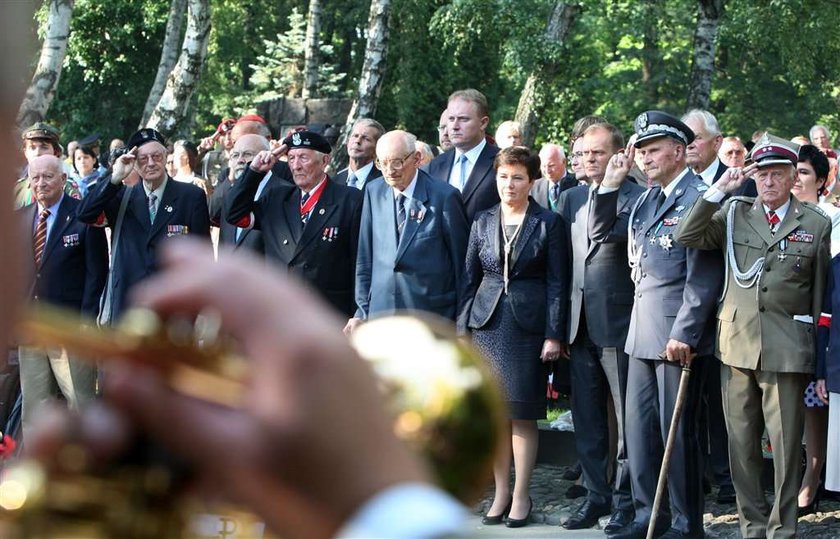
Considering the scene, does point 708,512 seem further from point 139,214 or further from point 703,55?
point 703,55

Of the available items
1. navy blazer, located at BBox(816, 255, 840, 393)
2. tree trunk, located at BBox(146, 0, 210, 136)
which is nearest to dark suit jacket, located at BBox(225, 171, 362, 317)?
navy blazer, located at BBox(816, 255, 840, 393)

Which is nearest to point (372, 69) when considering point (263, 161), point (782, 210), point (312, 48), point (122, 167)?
point (312, 48)

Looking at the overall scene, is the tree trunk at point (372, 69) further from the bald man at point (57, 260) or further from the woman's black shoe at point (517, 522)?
the woman's black shoe at point (517, 522)

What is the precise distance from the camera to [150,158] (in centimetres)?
875

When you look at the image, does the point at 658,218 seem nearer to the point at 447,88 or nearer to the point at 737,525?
the point at 737,525

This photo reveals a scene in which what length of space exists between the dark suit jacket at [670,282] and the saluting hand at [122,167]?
11.4 ft

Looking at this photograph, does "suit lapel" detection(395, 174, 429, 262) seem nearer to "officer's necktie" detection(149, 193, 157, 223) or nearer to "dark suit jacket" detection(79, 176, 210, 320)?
"dark suit jacket" detection(79, 176, 210, 320)

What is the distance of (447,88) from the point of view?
2997 cm

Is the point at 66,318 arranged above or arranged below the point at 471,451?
above

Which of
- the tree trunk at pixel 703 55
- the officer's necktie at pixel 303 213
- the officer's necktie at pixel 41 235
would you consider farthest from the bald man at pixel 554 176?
the tree trunk at pixel 703 55

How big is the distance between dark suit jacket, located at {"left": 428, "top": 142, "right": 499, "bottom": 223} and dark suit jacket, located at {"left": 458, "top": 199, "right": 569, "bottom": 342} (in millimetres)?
503

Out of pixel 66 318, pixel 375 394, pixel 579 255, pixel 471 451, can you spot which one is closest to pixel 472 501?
pixel 471 451

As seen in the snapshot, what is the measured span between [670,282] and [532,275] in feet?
3.22

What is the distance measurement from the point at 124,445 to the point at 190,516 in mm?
93
